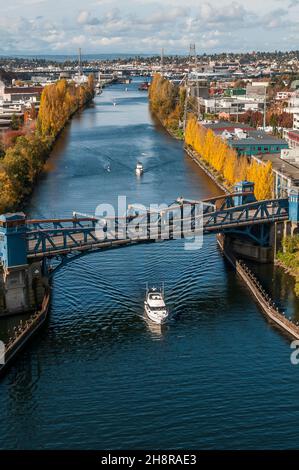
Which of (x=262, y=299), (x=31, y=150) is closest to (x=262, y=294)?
(x=262, y=299)

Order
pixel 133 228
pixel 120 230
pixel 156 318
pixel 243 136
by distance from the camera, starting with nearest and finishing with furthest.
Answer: pixel 156 318
pixel 120 230
pixel 133 228
pixel 243 136

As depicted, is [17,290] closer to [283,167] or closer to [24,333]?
[24,333]

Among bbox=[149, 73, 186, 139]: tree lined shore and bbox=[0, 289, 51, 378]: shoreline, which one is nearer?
bbox=[0, 289, 51, 378]: shoreline

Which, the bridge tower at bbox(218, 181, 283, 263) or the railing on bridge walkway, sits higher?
the railing on bridge walkway

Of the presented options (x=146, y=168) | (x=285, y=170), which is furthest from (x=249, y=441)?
(x=146, y=168)

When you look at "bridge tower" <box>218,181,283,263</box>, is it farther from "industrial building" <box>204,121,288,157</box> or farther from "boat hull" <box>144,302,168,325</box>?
"industrial building" <box>204,121,288,157</box>

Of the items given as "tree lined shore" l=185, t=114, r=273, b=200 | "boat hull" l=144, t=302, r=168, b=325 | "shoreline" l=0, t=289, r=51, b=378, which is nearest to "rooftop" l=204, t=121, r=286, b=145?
"tree lined shore" l=185, t=114, r=273, b=200

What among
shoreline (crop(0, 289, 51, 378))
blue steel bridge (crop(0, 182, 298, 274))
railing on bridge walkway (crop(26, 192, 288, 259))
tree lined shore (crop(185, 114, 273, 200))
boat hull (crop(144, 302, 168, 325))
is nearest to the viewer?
shoreline (crop(0, 289, 51, 378))
